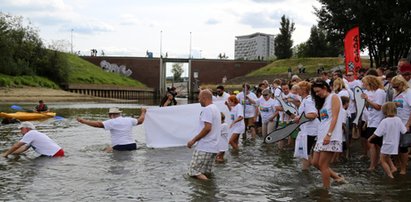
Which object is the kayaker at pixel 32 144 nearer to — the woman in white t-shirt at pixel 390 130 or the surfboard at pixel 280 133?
the surfboard at pixel 280 133

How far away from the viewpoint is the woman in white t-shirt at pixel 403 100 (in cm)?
1027

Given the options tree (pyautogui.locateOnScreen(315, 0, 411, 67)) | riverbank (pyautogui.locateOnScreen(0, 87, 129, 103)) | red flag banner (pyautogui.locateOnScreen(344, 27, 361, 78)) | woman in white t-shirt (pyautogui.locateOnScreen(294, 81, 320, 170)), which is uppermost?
tree (pyautogui.locateOnScreen(315, 0, 411, 67))

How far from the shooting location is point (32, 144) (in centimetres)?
1281

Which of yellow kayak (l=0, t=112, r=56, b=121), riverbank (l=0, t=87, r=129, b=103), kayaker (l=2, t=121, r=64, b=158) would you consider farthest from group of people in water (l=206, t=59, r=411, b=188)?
riverbank (l=0, t=87, r=129, b=103)

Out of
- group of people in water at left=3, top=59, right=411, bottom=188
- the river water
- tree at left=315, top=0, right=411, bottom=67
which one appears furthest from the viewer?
tree at left=315, top=0, right=411, bottom=67

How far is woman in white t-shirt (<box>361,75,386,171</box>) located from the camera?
35.4 ft

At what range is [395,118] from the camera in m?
10.1

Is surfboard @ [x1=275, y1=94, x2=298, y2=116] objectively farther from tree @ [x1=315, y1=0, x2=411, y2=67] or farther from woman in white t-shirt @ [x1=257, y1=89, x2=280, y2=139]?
tree @ [x1=315, y1=0, x2=411, y2=67]

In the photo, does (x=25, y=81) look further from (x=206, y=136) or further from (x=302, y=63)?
(x=206, y=136)

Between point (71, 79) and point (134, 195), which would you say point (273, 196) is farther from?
point (71, 79)

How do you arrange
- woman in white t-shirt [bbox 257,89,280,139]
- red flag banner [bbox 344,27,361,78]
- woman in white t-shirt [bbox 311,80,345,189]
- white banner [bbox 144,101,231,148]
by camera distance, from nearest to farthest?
woman in white t-shirt [bbox 311,80,345,189]
white banner [bbox 144,101,231,148]
woman in white t-shirt [bbox 257,89,280,139]
red flag banner [bbox 344,27,361,78]

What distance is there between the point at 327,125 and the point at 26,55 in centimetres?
6662

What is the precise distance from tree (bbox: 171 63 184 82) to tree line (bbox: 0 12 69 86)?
312 feet

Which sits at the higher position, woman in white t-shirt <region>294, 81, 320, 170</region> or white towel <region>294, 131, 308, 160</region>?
woman in white t-shirt <region>294, 81, 320, 170</region>
